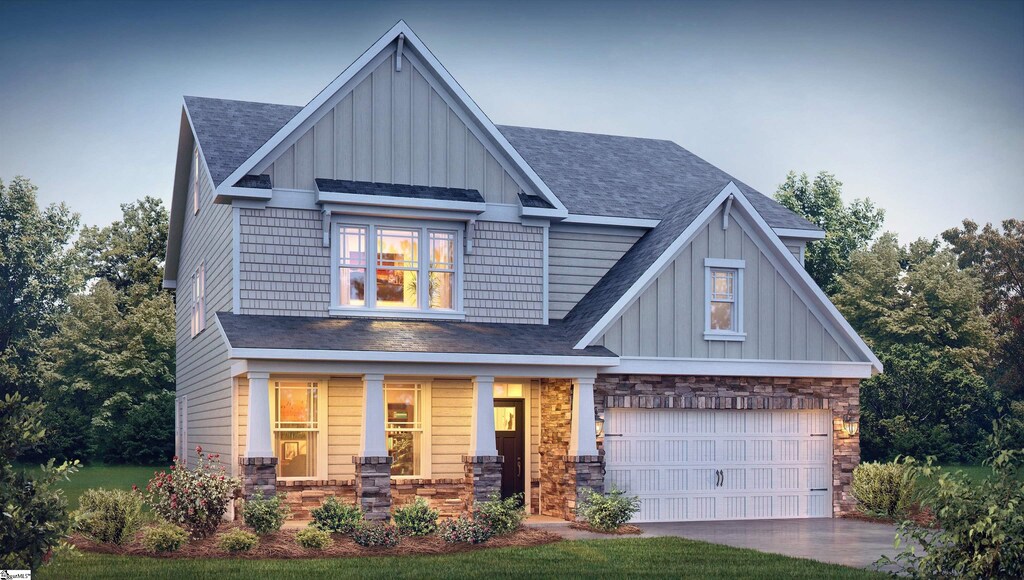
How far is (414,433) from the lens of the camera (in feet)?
69.7

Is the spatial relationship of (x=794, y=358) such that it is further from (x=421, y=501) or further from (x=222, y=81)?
(x=222, y=81)

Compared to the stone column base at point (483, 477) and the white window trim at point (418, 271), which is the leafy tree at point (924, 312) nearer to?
the white window trim at point (418, 271)

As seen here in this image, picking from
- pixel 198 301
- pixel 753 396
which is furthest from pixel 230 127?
pixel 753 396

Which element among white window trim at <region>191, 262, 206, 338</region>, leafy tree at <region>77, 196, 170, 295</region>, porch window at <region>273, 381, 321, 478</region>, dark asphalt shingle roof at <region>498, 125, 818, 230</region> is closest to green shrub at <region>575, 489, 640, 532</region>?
porch window at <region>273, 381, 321, 478</region>

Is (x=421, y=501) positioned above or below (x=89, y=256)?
below

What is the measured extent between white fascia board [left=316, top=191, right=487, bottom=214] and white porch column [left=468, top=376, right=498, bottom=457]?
346cm

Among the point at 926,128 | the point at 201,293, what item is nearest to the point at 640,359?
the point at 201,293

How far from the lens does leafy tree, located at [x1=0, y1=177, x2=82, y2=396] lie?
49.6 meters

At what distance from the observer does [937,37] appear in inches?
1340

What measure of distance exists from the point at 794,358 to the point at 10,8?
32.7 metres

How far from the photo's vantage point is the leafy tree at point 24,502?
34.1 ft

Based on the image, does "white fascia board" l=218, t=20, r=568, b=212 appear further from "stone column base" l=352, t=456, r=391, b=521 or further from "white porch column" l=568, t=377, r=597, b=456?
"stone column base" l=352, t=456, r=391, b=521

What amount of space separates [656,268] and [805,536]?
564cm

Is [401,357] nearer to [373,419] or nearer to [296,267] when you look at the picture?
[373,419]
